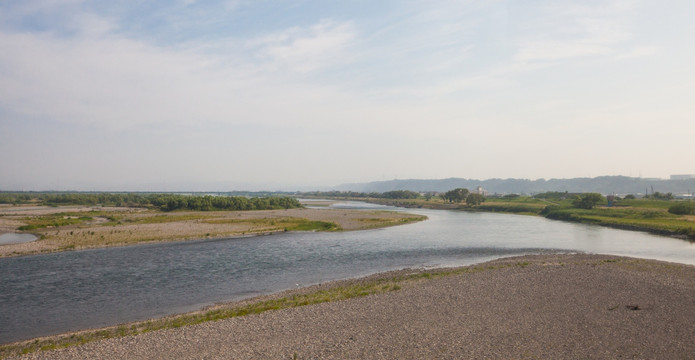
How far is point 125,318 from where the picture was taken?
16672 millimetres

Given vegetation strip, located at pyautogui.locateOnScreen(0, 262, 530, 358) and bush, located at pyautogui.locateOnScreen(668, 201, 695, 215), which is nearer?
vegetation strip, located at pyautogui.locateOnScreen(0, 262, 530, 358)

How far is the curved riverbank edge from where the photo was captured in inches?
475

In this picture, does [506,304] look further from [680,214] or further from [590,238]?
[680,214]

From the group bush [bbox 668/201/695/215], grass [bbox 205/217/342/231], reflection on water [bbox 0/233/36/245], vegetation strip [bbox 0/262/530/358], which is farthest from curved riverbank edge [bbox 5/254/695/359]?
bush [bbox 668/201/695/215]

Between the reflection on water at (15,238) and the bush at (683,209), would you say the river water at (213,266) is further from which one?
the bush at (683,209)

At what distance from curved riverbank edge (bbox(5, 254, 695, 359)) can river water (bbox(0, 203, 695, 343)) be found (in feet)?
9.86

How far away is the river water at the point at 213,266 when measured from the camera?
58.7 feet

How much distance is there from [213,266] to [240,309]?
12257mm

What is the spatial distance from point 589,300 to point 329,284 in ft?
41.7

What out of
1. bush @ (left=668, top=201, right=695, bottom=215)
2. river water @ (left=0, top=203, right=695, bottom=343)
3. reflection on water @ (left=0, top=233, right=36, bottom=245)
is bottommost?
river water @ (left=0, top=203, right=695, bottom=343)

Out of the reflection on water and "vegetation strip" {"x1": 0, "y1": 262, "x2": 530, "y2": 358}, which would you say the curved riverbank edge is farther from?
the reflection on water

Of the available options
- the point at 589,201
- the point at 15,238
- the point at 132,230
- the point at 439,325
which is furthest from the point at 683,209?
the point at 15,238

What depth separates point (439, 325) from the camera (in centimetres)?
1430

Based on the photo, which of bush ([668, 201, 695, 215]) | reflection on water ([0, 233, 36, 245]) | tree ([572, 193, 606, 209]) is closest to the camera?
reflection on water ([0, 233, 36, 245])
